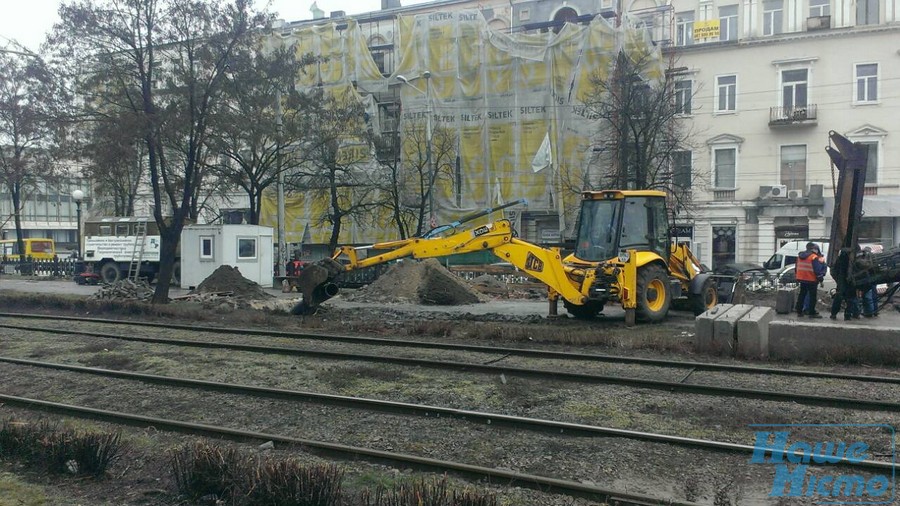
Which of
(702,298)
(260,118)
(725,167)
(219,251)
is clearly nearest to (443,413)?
(702,298)

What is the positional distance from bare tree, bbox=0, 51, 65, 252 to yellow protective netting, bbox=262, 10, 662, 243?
12.8 metres

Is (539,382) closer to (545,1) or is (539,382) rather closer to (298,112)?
(298,112)

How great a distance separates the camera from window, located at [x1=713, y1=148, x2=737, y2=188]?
39.0 meters

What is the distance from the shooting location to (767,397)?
8.73 m

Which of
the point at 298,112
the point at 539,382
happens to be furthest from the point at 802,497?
the point at 298,112

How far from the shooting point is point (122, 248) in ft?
104

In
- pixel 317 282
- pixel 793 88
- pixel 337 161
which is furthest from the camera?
pixel 793 88

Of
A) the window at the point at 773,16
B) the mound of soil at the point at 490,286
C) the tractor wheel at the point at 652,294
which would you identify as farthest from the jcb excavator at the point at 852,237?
the window at the point at 773,16

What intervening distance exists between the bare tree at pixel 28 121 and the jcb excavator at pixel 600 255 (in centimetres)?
961

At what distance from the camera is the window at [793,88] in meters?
37.9

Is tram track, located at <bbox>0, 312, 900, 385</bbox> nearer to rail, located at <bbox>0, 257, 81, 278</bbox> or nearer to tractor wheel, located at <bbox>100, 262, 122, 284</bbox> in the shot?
tractor wheel, located at <bbox>100, 262, 122, 284</bbox>

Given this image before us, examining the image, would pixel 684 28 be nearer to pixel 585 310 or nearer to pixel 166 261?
pixel 585 310

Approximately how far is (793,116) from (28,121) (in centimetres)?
3476

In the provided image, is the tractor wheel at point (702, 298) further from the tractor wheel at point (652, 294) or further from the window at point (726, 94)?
the window at point (726, 94)
